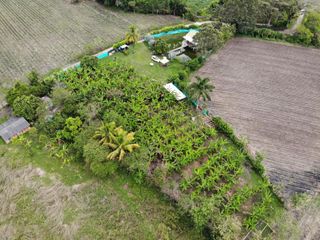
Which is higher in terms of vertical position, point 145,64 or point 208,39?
point 208,39

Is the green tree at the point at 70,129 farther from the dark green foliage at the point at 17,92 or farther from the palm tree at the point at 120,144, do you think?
the dark green foliage at the point at 17,92

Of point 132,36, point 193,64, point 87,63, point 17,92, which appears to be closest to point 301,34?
point 193,64

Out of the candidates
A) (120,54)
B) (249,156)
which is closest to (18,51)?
(120,54)

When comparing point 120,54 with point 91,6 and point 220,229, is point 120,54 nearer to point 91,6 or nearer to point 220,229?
point 91,6

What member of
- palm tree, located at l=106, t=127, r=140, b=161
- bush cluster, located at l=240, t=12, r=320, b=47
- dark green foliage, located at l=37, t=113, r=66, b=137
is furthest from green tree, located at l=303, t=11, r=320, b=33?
dark green foliage, located at l=37, t=113, r=66, b=137

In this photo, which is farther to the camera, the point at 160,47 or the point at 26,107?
the point at 160,47

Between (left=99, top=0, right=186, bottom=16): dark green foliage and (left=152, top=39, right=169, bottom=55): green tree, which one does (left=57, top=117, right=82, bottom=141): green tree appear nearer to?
(left=152, top=39, right=169, bottom=55): green tree

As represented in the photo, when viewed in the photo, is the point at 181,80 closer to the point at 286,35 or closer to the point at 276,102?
the point at 276,102
